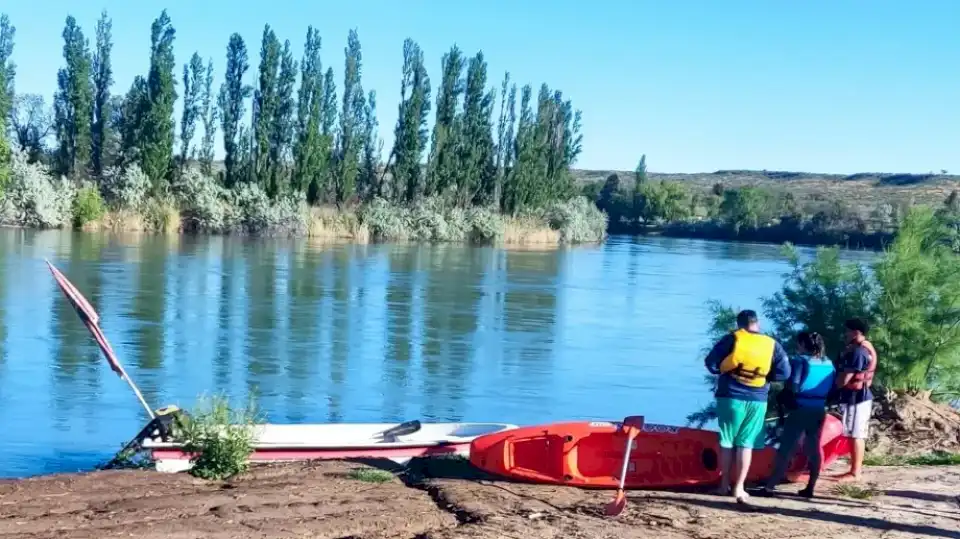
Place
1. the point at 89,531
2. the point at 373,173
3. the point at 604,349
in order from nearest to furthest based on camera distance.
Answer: the point at 89,531
the point at 604,349
the point at 373,173

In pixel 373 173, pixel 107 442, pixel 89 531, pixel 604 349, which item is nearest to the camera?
pixel 89 531

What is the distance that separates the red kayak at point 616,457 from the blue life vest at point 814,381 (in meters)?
0.46

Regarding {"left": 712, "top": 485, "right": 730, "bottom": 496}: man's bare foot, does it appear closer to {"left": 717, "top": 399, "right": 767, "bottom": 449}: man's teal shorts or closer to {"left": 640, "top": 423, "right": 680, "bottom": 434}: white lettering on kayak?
{"left": 717, "top": 399, "right": 767, "bottom": 449}: man's teal shorts

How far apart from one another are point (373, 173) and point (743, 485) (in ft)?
187

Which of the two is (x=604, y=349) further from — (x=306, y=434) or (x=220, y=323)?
(x=306, y=434)

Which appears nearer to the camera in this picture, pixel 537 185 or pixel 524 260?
pixel 524 260

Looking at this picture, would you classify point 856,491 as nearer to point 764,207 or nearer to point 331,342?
point 331,342

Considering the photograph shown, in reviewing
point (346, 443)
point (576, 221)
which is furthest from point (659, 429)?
point (576, 221)

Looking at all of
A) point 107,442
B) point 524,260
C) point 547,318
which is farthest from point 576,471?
point 524,260

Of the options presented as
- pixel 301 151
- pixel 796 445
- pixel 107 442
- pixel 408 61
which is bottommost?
pixel 107 442

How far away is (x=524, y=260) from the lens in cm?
5222

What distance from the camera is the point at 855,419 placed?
9.44m

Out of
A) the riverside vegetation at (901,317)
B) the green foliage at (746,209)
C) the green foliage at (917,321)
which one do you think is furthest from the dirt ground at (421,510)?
the green foliage at (746,209)

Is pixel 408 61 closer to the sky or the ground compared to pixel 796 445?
closer to the sky
